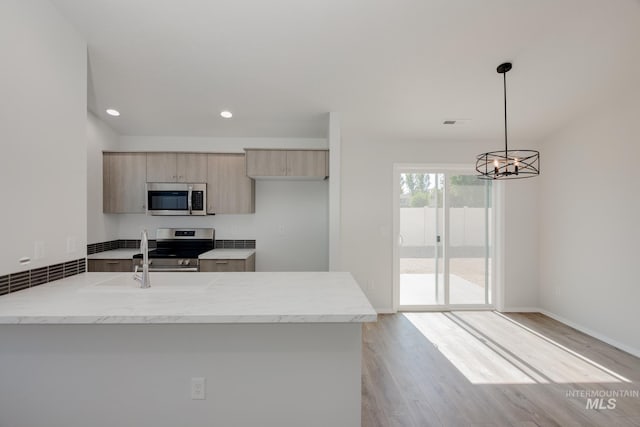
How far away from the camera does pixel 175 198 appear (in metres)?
3.75

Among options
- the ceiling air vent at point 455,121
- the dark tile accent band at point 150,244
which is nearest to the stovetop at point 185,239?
the dark tile accent band at point 150,244

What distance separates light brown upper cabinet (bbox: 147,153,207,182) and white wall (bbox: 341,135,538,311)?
1918mm

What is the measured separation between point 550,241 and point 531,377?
7.46ft

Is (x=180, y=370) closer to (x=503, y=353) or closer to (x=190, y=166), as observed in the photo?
(x=190, y=166)

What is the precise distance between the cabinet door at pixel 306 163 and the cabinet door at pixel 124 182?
1923 mm

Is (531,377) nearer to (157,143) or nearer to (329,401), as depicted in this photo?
(329,401)

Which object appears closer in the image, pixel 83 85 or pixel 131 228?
pixel 83 85

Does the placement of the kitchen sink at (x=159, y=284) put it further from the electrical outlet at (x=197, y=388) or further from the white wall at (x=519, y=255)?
the white wall at (x=519, y=255)

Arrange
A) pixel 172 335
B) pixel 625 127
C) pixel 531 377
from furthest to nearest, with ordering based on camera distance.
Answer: pixel 625 127, pixel 531 377, pixel 172 335

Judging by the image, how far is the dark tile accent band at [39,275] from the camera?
167cm

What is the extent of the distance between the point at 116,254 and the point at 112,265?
0.20 m

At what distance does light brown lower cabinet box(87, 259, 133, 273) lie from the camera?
339cm

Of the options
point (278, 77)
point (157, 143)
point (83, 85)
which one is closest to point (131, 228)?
point (157, 143)

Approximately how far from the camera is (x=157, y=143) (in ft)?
13.2
